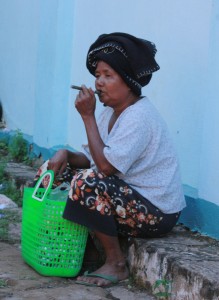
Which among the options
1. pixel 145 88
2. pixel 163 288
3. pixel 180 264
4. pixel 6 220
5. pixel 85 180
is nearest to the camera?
pixel 180 264

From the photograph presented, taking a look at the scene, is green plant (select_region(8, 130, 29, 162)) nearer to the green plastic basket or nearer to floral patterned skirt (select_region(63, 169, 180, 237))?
the green plastic basket

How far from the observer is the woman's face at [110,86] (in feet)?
12.7

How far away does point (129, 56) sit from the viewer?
12.4 ft

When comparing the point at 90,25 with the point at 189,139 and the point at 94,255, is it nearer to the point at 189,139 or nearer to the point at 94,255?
the point at 189,139

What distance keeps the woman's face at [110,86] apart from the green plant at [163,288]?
0.98 m

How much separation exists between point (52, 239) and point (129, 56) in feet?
3.36

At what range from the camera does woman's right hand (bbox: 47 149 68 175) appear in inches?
161

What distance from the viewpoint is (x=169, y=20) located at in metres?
4.40

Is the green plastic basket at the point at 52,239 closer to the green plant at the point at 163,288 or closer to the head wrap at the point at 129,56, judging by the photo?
the green plant at the point at 163,288

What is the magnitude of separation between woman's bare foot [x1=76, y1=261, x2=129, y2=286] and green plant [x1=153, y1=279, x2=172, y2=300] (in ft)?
0.91

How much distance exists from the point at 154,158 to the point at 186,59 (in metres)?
0.73

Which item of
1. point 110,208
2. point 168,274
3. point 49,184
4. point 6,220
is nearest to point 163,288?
point 168,274

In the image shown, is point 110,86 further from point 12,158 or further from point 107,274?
point 12,158

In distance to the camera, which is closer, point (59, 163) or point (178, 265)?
point (178, 265)
